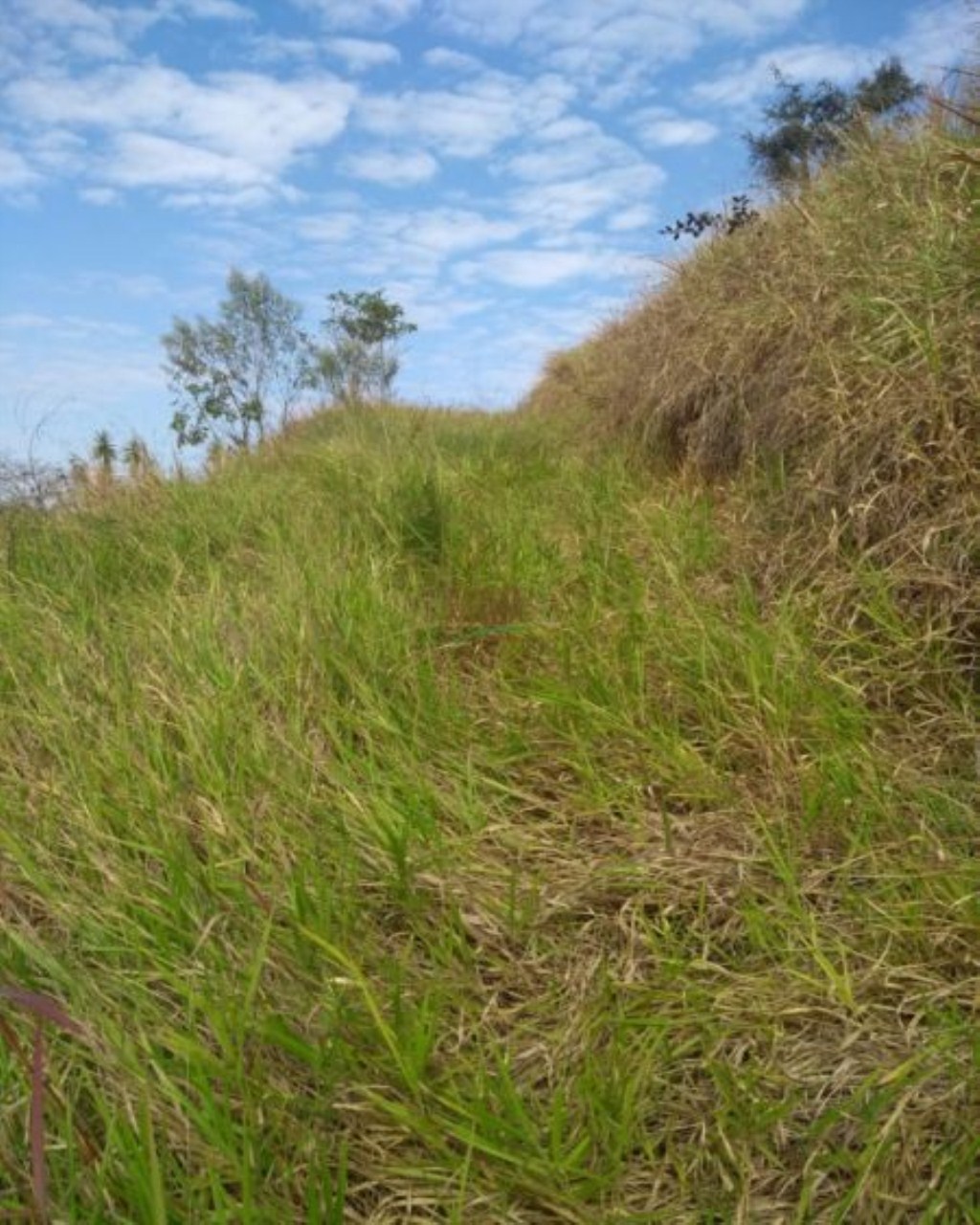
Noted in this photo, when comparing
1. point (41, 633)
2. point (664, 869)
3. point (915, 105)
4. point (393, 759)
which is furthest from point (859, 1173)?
point (915, 105)

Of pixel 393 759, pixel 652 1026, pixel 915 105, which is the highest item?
pixel 915 105

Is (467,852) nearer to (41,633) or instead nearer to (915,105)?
(41,633)

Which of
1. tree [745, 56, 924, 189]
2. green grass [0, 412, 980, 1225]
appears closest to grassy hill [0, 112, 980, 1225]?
green grass [0, 412, 980, 1225]

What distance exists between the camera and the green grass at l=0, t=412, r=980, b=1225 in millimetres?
1262

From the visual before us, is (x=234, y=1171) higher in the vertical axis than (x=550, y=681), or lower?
lower

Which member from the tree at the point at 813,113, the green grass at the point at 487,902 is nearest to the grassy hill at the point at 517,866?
the green grass at the point at 487,902

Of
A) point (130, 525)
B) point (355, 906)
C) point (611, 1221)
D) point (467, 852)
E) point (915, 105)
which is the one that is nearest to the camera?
point (611, 1221)

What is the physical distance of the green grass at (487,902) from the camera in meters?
1.26

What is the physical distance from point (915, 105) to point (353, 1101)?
193 inches

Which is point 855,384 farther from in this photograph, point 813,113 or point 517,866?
point 813,113

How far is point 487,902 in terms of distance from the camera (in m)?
1.72

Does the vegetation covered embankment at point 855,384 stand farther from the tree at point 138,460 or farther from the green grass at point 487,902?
the tree at point 138,460

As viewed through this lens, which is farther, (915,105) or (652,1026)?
(915,105)

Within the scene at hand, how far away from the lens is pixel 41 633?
8.79 feet
